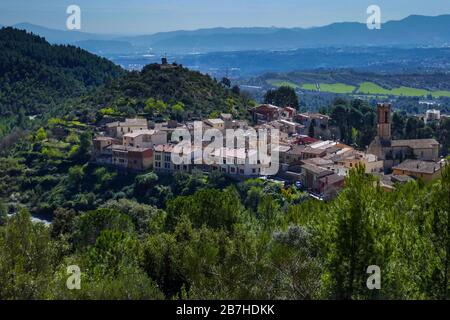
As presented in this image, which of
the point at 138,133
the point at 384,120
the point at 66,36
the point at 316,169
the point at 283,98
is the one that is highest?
the point at 66,36

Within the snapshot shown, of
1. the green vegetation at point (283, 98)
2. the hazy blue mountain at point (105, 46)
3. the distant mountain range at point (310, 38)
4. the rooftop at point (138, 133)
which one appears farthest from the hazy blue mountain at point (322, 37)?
the rooftop at point (138, 133)

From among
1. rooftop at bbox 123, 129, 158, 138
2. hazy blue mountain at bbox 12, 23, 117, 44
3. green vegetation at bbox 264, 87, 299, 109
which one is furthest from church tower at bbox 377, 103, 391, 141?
hazy blue mountain at bbox 12, 23, 117, 44

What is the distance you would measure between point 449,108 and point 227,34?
120m

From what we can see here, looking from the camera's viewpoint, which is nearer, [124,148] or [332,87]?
[124,148]

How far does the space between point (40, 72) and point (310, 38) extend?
12224 cm

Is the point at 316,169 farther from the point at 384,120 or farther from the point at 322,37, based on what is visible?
the point at 322,37

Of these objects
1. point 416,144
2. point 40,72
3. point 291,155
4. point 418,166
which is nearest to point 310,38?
point 40,72

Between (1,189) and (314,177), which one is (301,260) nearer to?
(314,177)

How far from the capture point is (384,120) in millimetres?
34719

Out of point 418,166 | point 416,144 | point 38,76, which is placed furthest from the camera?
point 38,76

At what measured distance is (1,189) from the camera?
124ft

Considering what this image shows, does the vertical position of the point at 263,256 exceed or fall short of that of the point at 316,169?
it exceeds it

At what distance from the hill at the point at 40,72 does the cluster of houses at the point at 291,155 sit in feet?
77.6
